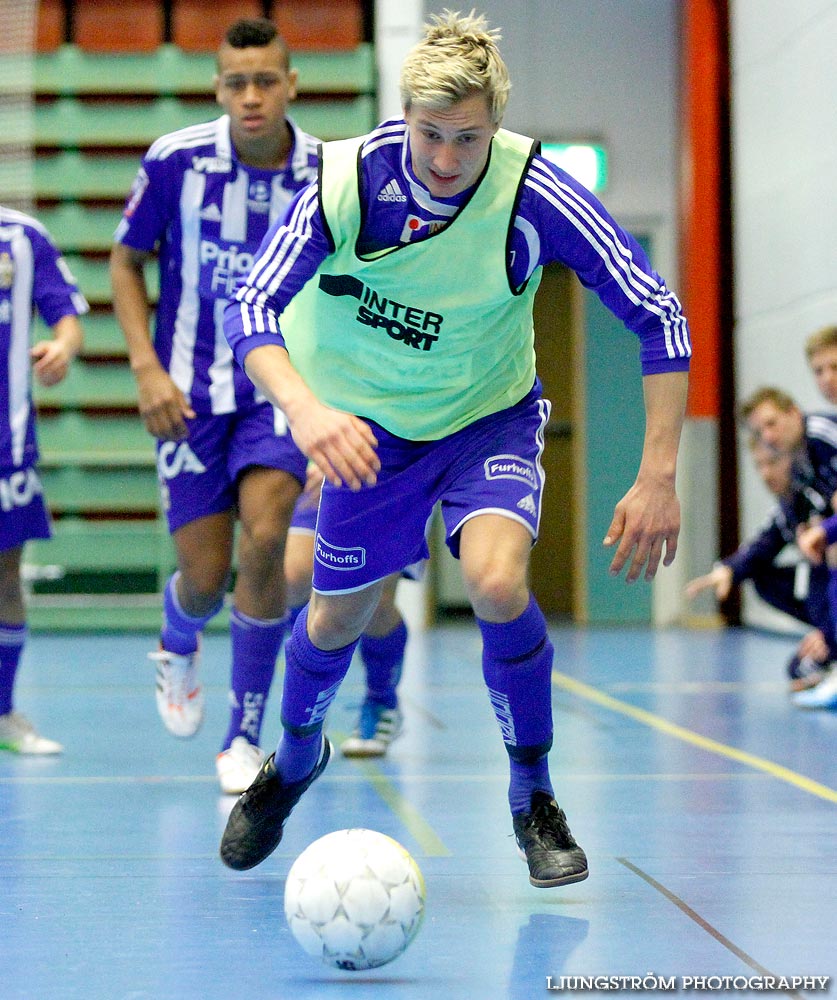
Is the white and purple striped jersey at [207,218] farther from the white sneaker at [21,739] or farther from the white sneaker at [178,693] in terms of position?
the white sneaker at [21,739]

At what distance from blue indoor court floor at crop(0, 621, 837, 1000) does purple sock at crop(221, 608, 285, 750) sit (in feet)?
0.72

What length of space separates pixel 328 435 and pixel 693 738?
3011mm

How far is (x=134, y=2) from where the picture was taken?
1072 cm

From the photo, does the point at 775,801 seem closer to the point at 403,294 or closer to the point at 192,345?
the point at 403,294

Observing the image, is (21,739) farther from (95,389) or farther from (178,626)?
(95,389)

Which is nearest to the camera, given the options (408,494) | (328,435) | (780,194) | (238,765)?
(328,435)

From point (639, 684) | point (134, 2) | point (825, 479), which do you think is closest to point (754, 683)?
point (639, 684)

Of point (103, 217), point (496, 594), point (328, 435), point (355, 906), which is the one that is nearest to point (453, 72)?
point (328, 435)

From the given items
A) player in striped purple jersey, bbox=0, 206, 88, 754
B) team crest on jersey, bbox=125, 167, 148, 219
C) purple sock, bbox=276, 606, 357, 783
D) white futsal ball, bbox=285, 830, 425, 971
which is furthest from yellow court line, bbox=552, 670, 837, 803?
team crest on jersey, bbox=125, 167, 148, 219

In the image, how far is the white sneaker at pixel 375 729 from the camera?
4.92 m

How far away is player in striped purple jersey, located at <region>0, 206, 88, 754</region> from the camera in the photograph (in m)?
4.90

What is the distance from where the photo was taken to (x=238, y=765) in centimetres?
420

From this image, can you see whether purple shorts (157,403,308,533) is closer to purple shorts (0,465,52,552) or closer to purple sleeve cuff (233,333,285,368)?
Result: purple shorts (0,465,52,552)

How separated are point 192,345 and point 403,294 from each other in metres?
1.65
